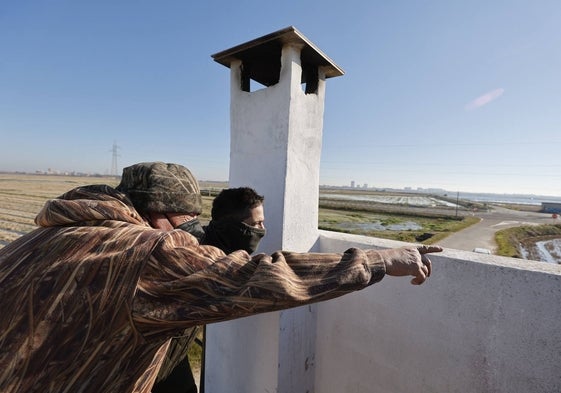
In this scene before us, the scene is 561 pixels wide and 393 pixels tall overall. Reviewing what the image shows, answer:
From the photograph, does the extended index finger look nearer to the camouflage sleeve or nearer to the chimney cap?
the camouflage sleeve

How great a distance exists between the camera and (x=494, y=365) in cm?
154

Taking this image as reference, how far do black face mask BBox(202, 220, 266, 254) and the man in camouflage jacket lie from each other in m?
0.84

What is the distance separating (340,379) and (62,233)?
2.18 meters

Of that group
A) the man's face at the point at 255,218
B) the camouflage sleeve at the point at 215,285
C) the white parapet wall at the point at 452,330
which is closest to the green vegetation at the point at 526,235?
the white parapet wall at the point at 452,330

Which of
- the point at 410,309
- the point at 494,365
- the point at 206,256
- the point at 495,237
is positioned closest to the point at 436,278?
the point at 410,309

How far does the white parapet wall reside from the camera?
1.41 meters

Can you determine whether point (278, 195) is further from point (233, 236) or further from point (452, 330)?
point (452, 330)

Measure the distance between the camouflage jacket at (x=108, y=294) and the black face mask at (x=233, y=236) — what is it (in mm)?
863

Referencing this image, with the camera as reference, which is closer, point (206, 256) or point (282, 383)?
point (206, 256)

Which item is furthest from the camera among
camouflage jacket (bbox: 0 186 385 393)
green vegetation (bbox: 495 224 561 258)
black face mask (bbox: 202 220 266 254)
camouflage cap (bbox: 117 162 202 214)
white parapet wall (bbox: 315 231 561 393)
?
green vegetation (bbox: 495 224 561 258)

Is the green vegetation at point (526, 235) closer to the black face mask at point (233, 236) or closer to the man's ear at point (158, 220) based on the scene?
the black face mask at point (233, 236)

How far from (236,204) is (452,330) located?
1.51 m

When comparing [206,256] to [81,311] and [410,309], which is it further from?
[410,309]

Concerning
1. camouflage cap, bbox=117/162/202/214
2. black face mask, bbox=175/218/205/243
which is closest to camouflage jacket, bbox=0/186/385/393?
camouflage cap, bbox=117/162/202/214
